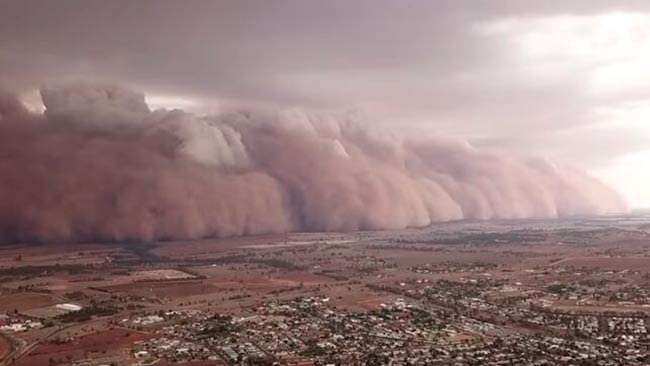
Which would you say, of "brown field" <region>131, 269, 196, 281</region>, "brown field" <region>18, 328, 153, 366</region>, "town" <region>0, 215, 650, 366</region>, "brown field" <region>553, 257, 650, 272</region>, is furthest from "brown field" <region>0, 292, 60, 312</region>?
"brown field" <region>553, 257, 650, 272</region>

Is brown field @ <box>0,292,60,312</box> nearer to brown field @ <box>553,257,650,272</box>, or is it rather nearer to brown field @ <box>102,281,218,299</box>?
brown field @ <box>102,281,218,299</box>

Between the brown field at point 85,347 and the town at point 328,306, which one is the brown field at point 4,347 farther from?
the brown field at point 85,347

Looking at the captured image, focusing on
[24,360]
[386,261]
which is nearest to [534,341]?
[24,360]

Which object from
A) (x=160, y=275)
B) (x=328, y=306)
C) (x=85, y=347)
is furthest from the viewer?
(x=160, y=275)

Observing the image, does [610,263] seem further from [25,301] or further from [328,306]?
[25,301]

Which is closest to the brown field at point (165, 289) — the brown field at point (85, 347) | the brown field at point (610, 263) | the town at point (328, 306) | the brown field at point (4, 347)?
the town at point (328, 306)

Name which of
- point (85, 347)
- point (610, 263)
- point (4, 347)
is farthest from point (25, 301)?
point (610, 263)

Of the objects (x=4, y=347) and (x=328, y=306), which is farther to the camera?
(x=328, y=306)

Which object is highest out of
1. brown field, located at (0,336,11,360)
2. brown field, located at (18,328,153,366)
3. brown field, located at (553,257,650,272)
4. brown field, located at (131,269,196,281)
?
brown field, located at (131,269,196,281)
